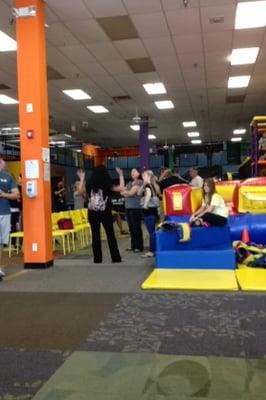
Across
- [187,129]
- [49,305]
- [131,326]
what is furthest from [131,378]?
[187,129]

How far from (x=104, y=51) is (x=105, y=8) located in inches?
75.4

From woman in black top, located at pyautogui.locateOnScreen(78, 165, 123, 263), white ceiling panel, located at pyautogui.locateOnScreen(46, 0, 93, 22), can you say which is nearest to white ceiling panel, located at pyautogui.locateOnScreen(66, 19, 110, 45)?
white ceiling panel, located at pyautogui.locateOnScreen(46, 0, 93, 22)

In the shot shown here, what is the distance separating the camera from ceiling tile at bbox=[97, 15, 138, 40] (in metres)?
7.32

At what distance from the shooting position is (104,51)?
8820 millimetres

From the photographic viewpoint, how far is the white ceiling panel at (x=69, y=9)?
261 inches

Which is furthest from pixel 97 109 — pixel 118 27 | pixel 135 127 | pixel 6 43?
pixel 118 27

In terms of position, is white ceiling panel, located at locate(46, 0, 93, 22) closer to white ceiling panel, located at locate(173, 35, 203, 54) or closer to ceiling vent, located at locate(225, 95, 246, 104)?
white ceiling panel, located at locate(173, 35, 203, 54)

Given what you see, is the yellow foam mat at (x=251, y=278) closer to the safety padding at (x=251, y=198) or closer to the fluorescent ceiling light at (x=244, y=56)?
the safety padding at (x=251, y=198)

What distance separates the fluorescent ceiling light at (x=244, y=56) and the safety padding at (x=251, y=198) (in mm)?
3226

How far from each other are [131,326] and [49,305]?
1.02m

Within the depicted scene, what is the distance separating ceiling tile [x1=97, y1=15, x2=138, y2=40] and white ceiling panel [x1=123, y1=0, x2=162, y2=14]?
260mm

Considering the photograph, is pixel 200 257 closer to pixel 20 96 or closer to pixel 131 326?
pixel 131 326

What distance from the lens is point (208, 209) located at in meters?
5.93

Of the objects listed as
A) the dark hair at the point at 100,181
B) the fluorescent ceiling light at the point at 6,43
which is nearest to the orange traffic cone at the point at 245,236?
the dark hair at the point at 100,181
